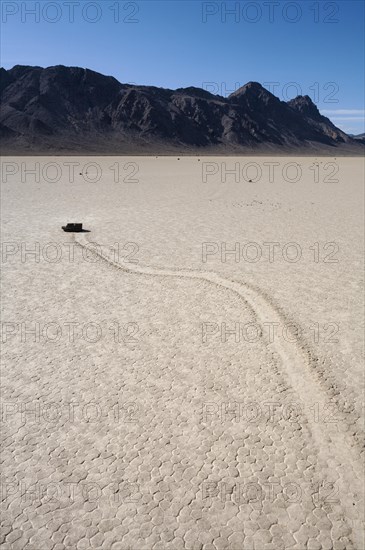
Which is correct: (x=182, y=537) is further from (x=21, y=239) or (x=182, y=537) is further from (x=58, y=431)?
(x=21, y=239)

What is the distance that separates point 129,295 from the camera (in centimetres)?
752

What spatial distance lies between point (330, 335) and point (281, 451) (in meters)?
2.44

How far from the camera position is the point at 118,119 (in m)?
92.5

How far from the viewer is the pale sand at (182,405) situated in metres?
3.39

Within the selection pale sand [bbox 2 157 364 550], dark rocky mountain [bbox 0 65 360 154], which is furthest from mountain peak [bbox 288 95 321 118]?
pale sand [bbox 2 157 364 550]

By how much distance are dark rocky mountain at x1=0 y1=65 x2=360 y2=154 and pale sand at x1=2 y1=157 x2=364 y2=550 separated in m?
67.1

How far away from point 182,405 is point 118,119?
308 ft

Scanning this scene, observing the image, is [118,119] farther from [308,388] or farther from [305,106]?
[308,388]

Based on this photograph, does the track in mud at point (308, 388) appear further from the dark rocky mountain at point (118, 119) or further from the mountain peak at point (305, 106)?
the mountain peak at point (305, 106)

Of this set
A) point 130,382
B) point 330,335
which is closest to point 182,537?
point 130,382

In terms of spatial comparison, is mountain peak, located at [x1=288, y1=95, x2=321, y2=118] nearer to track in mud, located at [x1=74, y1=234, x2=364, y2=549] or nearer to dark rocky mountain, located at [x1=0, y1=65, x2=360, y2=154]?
dark rocky mountain, located at [x1=0, y1=65, x2=360, y2=154]

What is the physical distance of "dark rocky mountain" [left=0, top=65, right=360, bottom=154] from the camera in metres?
78.9

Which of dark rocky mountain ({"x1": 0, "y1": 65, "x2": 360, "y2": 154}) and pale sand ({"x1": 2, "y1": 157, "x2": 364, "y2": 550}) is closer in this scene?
pale sand ({"x1": 2, "y1": 157, "x2": 364, "y2": 550})

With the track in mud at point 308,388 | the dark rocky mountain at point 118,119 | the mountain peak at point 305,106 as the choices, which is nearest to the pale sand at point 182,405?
the track in mud at point 308,388
